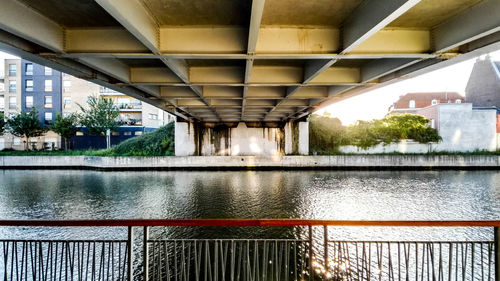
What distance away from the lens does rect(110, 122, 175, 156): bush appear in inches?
1065

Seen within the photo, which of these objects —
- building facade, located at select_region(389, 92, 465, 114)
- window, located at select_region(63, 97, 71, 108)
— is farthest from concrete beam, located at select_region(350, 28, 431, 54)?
building facade, located at select_region(389, 92, 465, 114)

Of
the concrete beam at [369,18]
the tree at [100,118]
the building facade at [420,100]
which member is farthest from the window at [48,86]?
the building facade at [420,100]

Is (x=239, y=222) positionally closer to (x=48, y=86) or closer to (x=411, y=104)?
(x=48, y=86)

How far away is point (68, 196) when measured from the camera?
538 inches

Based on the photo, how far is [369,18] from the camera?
14.1 feet

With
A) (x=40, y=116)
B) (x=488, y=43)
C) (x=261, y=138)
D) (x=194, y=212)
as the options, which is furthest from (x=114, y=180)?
(x=40, y=116)

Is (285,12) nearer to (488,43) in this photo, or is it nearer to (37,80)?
(488,43)

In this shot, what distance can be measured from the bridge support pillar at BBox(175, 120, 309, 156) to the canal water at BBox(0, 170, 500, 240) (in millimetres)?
7974

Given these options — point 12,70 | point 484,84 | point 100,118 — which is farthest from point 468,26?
point 12,70

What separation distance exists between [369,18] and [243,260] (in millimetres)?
5086

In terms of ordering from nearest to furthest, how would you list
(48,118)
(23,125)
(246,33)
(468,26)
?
1. (468,26)
2. (246,33)
3. (23,125)
4. (48,118)

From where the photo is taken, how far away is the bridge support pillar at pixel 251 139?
25297 mm

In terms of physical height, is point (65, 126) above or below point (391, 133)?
above

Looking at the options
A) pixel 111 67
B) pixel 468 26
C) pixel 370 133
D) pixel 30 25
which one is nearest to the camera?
pixel 30 25
